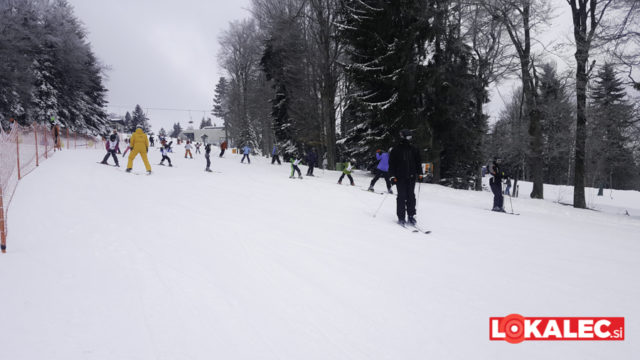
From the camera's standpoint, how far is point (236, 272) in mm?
4039

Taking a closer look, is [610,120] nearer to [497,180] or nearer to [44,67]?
[497,180]

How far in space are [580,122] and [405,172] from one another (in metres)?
12.8

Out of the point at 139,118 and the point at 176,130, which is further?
the point at 176,130

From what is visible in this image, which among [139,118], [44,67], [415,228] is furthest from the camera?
[139,118]

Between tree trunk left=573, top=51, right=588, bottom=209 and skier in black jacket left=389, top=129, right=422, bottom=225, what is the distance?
11.2 m

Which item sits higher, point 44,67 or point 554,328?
point 44,67

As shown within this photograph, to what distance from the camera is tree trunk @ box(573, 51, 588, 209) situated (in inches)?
535

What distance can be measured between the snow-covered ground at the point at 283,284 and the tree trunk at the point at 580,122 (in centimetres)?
902

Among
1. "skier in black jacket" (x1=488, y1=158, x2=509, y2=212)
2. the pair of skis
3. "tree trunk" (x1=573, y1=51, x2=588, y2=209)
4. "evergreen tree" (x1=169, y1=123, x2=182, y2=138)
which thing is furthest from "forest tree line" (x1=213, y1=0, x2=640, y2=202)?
"evergreen tree" (x1=169, y1=123, x2=182, y2=138)

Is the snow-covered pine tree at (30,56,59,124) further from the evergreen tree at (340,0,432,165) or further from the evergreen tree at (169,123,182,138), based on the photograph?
the evergreen tree at (169,123,182,138)

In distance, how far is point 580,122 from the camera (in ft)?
Answer: 47.8

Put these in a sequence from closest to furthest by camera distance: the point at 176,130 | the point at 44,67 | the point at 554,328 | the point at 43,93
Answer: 1. the point at 554,328
2. the point at 43,93
3. the point at 44,67
4. the point at 176,130

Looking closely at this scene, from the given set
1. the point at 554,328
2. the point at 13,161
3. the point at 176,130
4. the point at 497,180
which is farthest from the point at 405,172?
the point at 176,130

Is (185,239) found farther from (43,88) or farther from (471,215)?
(43,88)
